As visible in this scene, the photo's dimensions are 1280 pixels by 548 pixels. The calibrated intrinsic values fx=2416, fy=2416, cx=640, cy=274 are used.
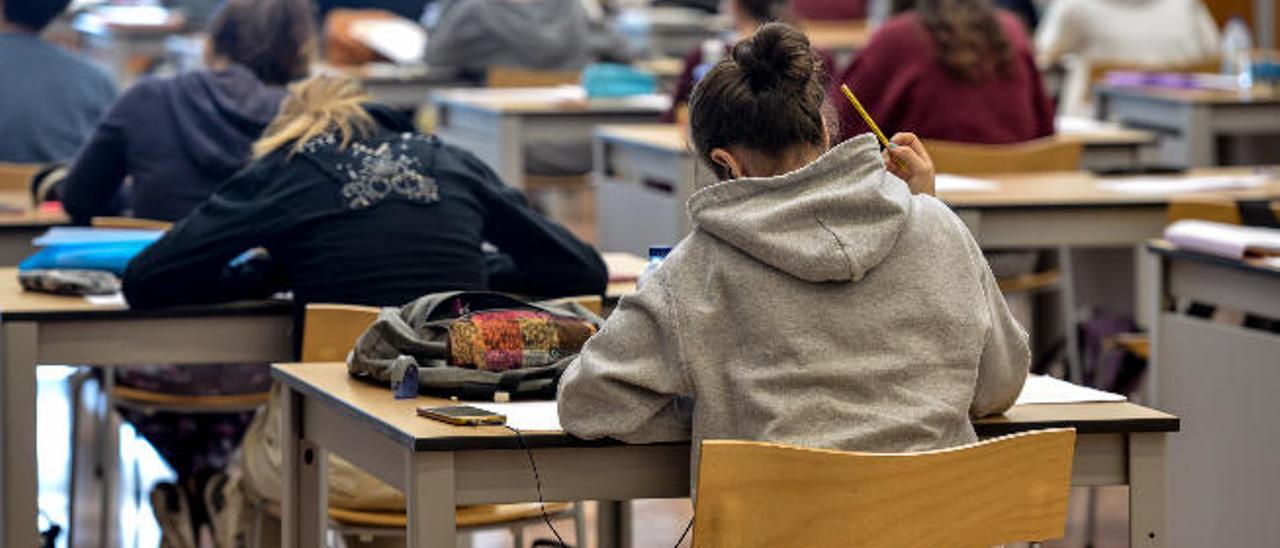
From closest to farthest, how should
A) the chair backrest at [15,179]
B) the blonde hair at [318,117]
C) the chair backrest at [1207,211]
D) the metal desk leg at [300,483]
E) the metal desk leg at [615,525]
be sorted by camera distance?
1. the metal desk leg at [300,483]
2. the metal desk leg at [615,525]
3. the blonde hair at [318,117]
4. the chair backrest at [1207,211]
5. the chair backrest at [15,179]

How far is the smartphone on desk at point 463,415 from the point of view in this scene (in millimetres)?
2662

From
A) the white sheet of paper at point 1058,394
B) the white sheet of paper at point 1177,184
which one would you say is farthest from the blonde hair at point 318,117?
the white sheet of paper at point 1177,184

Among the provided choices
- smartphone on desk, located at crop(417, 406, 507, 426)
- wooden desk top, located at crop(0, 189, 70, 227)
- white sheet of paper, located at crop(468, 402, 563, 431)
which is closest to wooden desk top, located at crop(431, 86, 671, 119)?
wooden desk top, located at crop(0, 189, 70, 227)

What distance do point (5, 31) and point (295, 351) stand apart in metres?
2.57

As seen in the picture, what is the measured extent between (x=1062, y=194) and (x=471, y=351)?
244 centimetres

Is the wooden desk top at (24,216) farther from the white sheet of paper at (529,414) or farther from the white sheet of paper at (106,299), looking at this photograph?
the white sheet of paper at (529,414)

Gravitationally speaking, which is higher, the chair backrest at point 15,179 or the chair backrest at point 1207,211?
the chair backrest at point 15,179

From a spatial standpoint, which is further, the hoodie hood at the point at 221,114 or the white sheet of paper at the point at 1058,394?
the hoodie hood at the point at 221,114

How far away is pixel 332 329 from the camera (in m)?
3.43

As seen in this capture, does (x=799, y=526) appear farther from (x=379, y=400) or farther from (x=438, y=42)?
(x=438, y=42)

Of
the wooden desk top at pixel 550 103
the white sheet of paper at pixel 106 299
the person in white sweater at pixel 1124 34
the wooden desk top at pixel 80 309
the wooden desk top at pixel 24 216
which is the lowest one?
the wooden desk top at pixel 80 309

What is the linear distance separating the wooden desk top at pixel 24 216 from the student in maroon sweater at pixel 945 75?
1987 millimetres

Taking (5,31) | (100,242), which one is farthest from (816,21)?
(100,242)

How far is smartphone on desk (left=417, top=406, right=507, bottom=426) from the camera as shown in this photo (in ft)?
8.73
